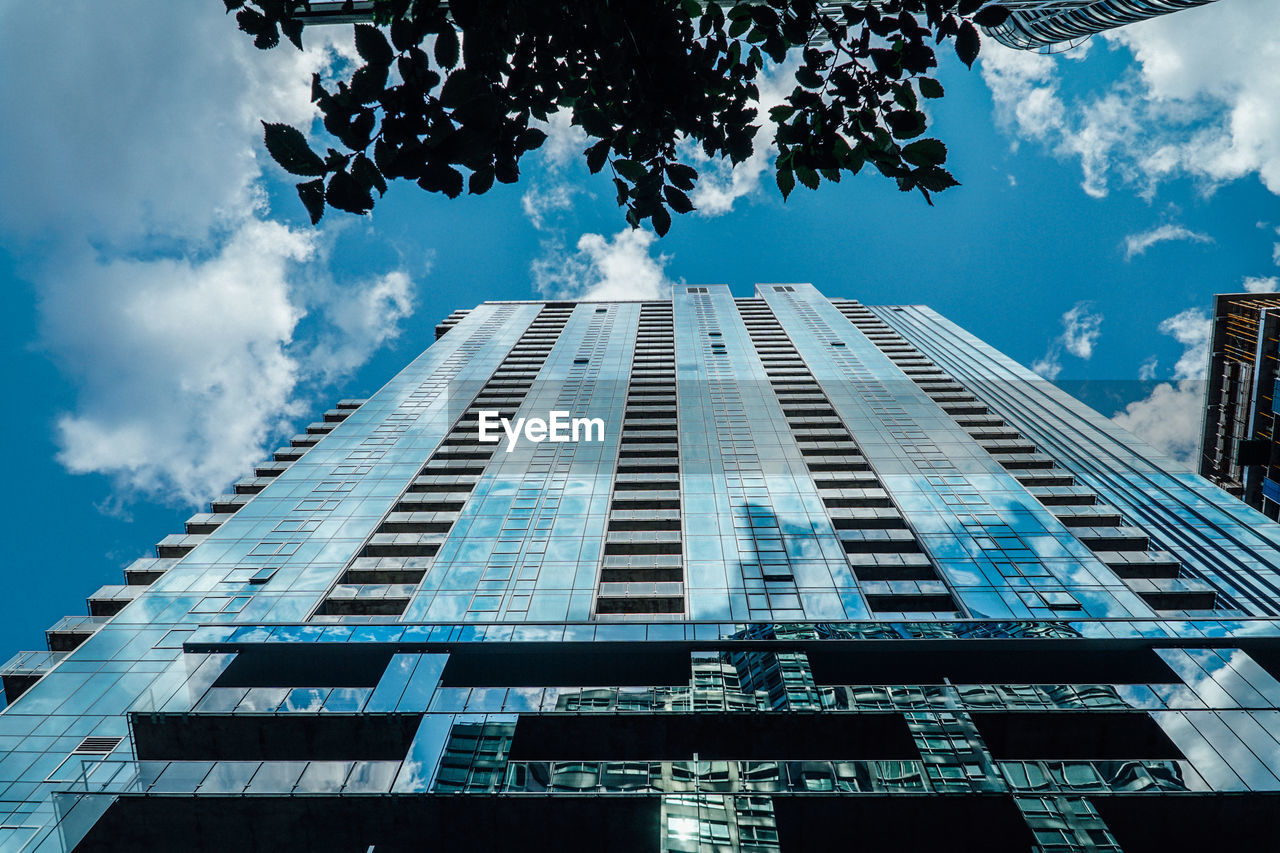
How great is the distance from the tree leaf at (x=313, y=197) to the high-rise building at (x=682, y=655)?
578 inches

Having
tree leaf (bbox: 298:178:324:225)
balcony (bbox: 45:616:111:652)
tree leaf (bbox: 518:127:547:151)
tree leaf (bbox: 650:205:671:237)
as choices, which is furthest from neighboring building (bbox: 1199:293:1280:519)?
balcony (bbox: 45:616:111:652)

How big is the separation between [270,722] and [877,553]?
22.6 m

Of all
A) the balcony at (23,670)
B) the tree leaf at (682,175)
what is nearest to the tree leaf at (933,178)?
the tree leaf at (682,175)

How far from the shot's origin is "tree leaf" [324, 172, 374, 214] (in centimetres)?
388

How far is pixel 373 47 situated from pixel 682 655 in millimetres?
20623

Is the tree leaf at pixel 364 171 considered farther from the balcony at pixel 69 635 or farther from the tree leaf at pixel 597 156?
the balcony at pixel 69 635

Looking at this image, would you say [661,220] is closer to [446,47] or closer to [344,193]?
[446,47]

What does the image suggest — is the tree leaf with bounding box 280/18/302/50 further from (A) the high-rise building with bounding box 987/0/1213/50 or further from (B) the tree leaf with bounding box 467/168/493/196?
(A) the high-rise building with bounding box 987/0/1213/50

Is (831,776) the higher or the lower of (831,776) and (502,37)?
the lower

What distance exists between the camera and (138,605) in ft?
83.0

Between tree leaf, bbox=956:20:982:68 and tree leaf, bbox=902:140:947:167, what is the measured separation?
1.03m

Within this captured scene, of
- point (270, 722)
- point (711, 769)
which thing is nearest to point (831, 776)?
point (711, 769)

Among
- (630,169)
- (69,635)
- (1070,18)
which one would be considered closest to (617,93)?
(630,169)

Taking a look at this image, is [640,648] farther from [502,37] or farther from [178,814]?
[502,37]
